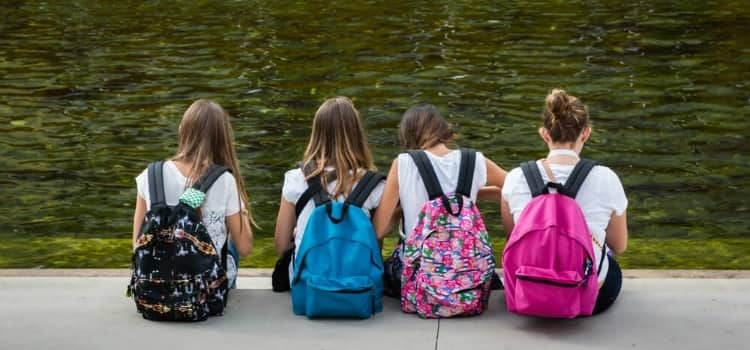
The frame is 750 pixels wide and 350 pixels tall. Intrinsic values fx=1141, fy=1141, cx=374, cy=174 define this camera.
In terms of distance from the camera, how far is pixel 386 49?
62.1 ft

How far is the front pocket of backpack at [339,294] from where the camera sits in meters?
5.51

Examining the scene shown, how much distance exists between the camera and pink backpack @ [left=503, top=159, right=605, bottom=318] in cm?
517

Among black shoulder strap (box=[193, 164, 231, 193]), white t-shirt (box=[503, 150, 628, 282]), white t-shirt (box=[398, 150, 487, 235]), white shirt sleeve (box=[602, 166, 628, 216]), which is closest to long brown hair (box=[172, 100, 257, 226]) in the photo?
black shoulder strap (box=[193, 164, 231, 193])

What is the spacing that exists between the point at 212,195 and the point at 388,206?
889 millimetres

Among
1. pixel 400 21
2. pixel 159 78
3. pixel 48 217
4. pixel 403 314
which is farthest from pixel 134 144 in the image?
pixel 400 21

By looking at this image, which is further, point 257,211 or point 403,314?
point 257,211

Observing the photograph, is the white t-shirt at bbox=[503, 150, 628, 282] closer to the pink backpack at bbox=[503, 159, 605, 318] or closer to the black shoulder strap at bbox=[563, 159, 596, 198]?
the black shoulder strap at bbox=[563, 159, 596, 198]

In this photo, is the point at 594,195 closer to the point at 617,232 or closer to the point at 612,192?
the point at 612,192

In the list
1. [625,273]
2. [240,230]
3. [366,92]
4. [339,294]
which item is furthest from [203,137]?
[366,92]

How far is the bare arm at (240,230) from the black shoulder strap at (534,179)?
4.73 ft

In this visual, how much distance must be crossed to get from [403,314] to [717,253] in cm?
348

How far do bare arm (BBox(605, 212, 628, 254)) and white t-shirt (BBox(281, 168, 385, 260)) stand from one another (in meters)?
1.17

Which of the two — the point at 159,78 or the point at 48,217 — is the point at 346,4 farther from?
the point at 48,217

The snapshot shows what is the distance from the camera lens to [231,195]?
5.71 m
